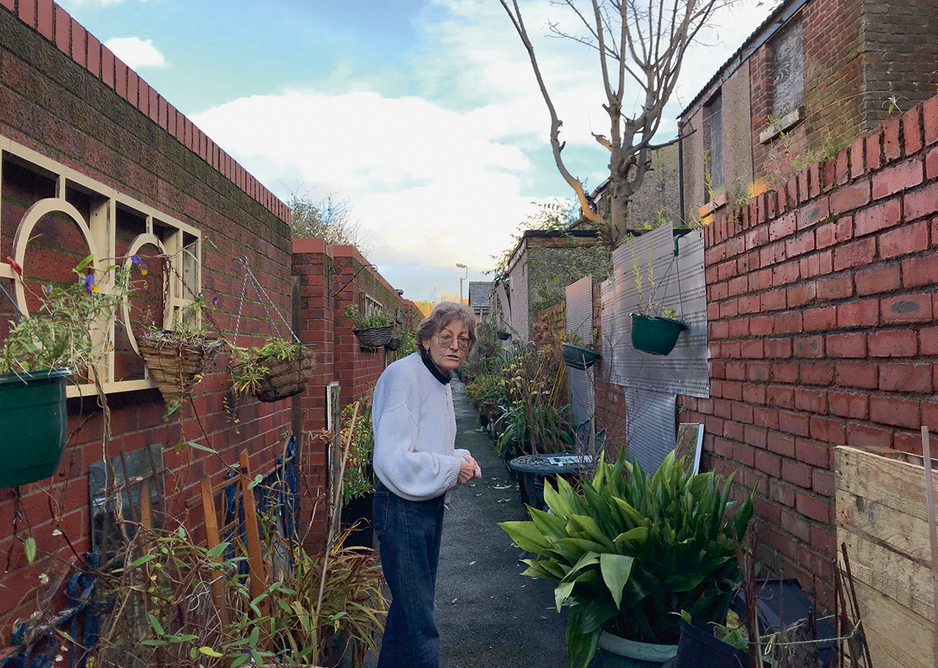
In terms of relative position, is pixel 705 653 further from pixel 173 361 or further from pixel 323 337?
pixel 323 337

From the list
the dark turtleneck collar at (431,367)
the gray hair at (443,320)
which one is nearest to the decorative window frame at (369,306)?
the gray hair at (443,320)

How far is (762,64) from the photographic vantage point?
32.2 feet

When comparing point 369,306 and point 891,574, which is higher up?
point 369,306

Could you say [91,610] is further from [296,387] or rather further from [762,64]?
[762,64]

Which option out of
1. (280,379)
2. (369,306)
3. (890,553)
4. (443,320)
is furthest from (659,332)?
(369,306)

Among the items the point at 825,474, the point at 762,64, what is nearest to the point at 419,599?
the point at 825,474

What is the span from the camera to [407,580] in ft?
8.73

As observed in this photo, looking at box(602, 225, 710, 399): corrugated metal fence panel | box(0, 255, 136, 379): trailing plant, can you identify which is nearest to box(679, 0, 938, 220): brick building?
box(602, 225, 710, 399): corrugated metal fence panel

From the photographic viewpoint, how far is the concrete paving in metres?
3.57

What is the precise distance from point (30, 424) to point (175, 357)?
1.01 m

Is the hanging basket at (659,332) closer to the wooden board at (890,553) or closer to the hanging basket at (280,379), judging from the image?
the hanging basket at (280,379)

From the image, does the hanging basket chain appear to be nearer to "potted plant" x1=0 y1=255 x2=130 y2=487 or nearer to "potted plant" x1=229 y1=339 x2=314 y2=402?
"potted plant" x1=229 y1=339 x2=314 y2=402

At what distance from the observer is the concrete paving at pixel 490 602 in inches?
140

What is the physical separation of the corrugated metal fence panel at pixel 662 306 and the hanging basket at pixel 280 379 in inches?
88.6
